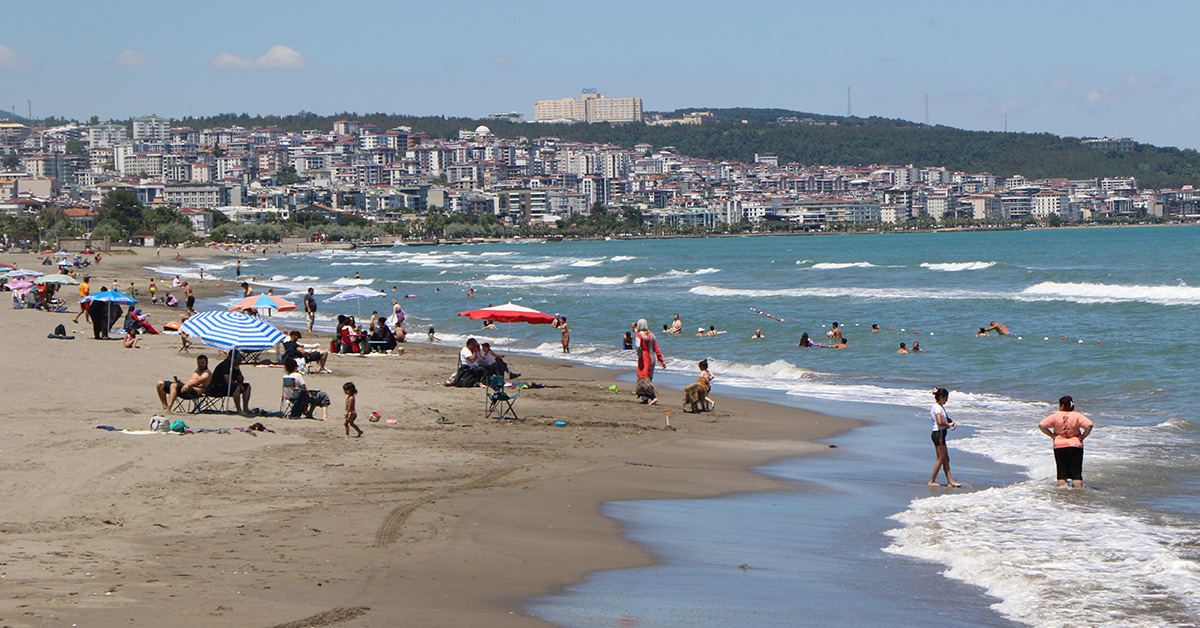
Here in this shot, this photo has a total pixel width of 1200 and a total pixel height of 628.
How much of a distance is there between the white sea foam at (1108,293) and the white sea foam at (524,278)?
79.6 ft

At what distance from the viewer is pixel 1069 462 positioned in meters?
10.2

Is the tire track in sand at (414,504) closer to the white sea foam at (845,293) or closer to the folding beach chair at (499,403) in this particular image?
the folding beach chair at (499,403)

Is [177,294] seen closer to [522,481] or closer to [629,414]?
[629,414]

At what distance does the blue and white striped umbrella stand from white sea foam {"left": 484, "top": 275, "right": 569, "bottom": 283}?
43.6m

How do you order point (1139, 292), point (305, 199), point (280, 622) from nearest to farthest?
point (280, 622), point (1139, 292), point (305, 199)

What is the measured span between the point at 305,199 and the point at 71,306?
16822 centimetres

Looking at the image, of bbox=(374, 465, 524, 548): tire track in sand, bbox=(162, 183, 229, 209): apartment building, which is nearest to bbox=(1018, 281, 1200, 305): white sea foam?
bbox=(374, 465, 524, 548): tire track in sand

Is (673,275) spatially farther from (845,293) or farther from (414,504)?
(414,504)

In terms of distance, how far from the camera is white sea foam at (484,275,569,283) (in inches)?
2273

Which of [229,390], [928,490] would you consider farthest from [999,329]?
[229,390]

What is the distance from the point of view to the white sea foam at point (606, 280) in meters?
55.5

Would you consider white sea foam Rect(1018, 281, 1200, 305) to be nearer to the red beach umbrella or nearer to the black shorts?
the red beach umbrella

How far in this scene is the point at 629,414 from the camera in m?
15.0

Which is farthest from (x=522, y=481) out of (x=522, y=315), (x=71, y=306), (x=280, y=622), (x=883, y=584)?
(x=71, y=306)
